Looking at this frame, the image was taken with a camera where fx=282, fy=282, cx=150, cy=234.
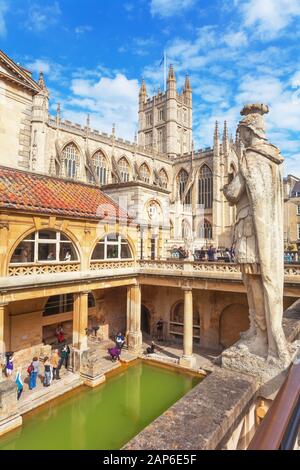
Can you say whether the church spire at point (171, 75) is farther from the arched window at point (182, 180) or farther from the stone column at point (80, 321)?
the stone column at point (80, 321)

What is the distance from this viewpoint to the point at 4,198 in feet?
38.3

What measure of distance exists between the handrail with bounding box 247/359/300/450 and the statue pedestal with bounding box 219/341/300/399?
1.80 metres

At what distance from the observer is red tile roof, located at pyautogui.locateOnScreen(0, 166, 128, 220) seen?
12431 millimetres

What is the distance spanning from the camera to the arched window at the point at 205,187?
162ft

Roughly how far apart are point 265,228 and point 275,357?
1625 mm

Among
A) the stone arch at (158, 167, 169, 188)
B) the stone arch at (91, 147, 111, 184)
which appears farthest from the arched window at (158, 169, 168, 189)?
the stone arch at (91, 147, 111, 184)

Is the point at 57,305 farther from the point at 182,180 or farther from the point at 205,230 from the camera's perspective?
the point at 182,180

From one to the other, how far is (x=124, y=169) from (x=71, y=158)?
33.5 feet

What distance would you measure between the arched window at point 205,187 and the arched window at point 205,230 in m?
3.05

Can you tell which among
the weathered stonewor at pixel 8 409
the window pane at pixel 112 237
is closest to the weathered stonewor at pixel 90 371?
the weathered stonewor at pixel 8 409

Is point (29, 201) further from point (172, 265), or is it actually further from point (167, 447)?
point (167, 447)

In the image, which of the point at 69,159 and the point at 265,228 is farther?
the point at 69,159

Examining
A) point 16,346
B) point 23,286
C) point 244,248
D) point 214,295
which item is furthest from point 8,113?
point 244,248

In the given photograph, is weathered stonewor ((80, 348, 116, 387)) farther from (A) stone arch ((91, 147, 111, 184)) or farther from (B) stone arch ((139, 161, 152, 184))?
(B) stone arch ((139, 161, 152, 184))
